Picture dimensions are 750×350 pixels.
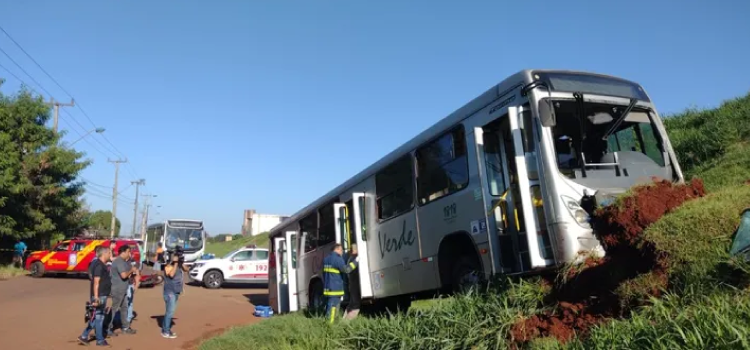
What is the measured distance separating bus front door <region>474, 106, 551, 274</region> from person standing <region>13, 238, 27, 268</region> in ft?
92.4

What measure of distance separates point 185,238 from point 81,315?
1995cm

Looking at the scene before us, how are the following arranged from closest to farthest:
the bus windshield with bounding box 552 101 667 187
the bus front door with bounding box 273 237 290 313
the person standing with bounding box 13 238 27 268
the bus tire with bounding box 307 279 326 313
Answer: the bus windshield with bounding box 552 101 667 187
the bus tire with bounding box 307 279 326 313
the bus front door with bounding box 273 237 290 313
the person standing with bounding box 13 238 27 268

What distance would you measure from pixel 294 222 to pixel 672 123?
10.8m

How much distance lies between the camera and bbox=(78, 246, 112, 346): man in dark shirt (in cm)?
952

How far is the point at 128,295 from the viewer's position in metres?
11.4

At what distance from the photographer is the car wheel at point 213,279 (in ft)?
76.0

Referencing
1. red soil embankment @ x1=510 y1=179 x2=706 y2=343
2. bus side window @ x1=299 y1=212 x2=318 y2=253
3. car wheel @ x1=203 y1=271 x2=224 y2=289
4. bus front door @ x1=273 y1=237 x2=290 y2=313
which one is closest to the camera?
red soil embankment @ x1=510 y1=179 x2=706 y2=343

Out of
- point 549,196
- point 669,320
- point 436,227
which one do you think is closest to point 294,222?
point 436,227

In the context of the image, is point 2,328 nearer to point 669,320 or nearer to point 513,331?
point 513,331

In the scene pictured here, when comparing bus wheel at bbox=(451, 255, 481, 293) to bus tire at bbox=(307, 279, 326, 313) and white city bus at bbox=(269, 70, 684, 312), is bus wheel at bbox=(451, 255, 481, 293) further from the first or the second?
bus tire at bbox=(307, 279, 326, 313)

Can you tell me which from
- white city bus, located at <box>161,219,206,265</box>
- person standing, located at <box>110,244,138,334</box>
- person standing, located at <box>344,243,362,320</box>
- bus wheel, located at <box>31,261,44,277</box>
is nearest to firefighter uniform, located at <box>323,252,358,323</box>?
Result: person standing, located at <box>344,243,362,320</box>

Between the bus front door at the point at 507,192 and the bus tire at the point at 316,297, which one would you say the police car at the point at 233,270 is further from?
the bus front door at the point at 507,192

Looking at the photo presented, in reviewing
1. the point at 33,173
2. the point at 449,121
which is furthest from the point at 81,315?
the point at 33,173

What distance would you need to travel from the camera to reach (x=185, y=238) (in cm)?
3306
